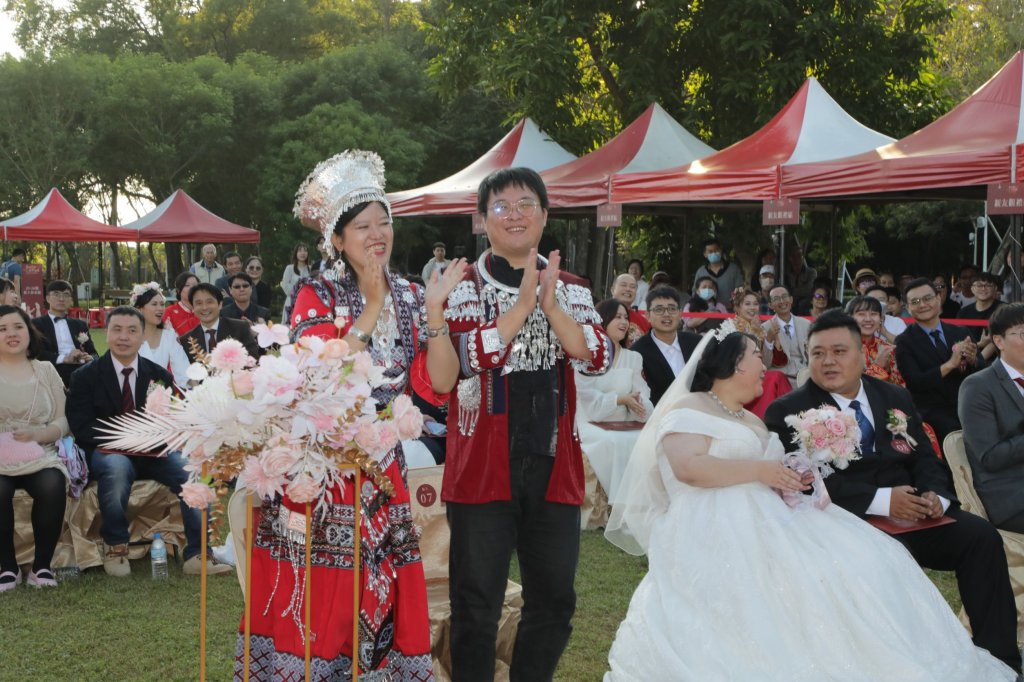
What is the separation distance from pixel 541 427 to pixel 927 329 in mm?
4771

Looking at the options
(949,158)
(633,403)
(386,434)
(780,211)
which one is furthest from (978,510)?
(780,211)

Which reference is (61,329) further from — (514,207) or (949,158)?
(949,158)

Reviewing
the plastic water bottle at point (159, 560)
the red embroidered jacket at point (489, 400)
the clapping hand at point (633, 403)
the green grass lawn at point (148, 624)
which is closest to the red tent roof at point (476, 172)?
the clapping hand at point (633, 403)

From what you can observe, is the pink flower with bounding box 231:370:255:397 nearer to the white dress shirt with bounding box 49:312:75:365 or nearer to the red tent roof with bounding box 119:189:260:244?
the white dress shirt with bounding box 49:312:75:365

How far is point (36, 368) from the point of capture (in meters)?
5.76

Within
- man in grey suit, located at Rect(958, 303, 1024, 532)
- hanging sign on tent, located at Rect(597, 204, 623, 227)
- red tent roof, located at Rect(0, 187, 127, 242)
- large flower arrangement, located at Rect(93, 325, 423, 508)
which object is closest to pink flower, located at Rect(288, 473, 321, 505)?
large flower arrangement, located at Rect(93, 325, 423, 508)

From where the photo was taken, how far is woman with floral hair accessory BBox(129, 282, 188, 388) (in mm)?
6961

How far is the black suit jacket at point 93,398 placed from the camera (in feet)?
19.2

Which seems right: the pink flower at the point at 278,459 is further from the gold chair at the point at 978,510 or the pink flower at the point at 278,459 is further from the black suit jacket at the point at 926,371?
the black suit jacket at the point at 926,371

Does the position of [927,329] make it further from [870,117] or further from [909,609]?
[870,117]

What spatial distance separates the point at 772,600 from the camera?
3729mm

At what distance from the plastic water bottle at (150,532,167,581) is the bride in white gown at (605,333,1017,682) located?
284 centimetres

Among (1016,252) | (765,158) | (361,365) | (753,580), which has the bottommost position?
(753,580)

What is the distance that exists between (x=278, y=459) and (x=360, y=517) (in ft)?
1.33
